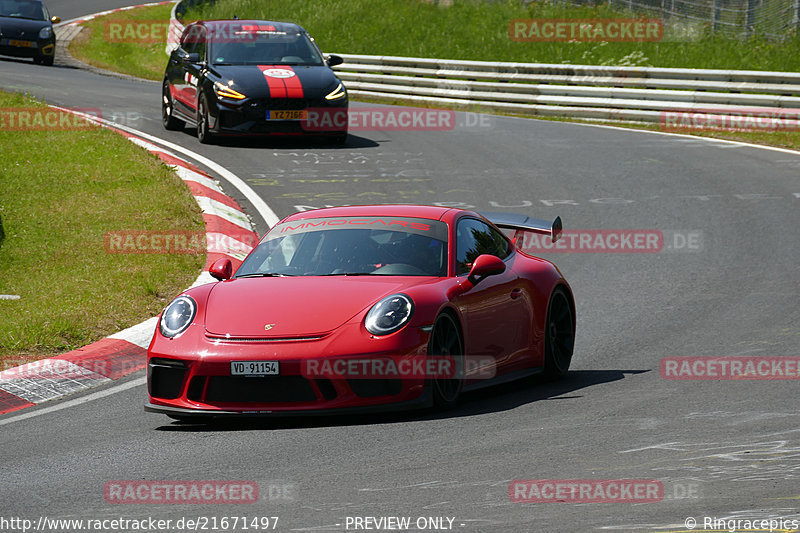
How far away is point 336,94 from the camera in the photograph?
19.5 m

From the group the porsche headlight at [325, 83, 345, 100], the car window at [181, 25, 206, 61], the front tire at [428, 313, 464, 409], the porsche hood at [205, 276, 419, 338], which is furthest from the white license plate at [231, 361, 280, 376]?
the car window at [181, 25, 206, 61]

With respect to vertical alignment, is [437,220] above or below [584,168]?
above

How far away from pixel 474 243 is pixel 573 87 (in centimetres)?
1784

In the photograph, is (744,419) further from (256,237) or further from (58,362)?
(256,237)

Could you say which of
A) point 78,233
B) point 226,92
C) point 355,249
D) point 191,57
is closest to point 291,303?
point 355,249

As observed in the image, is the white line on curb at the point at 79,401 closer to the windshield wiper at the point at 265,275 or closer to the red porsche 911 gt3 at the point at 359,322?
the red porsche 911 gt3 at the point at 359,322

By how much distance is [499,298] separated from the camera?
831 cm

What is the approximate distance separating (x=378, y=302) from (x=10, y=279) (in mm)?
5431

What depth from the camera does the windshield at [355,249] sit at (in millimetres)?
8102

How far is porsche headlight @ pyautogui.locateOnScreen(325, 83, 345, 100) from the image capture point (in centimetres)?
1939

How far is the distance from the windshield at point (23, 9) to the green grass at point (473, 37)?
25.3 feet

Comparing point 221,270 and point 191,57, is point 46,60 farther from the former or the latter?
point 221,270

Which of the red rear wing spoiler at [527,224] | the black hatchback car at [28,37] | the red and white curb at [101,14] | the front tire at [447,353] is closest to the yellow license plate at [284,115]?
the red rear wing spoiler at [527,224]

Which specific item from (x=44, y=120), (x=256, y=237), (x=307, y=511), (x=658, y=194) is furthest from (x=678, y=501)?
(x=44, y=120)
